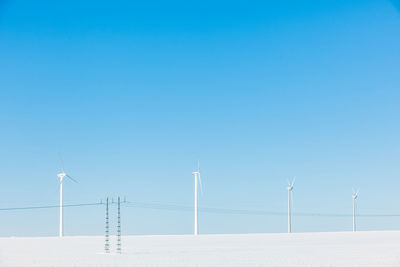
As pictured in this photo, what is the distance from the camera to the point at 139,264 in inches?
2074

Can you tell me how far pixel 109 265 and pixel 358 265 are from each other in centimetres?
1887

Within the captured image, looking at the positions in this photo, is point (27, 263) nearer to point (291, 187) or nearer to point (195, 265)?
point (195, 265)

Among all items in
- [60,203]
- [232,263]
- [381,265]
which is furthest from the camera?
[60,203]

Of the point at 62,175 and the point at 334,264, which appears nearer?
the point at 334,264

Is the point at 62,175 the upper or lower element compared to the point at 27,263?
upper

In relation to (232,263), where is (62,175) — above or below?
above

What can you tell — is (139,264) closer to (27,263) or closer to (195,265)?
(195,265)

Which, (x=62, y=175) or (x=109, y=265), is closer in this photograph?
(x=109, y=265)

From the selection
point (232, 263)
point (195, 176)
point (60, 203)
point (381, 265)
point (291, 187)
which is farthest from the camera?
point (291, 187)

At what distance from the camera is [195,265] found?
51.0 metres

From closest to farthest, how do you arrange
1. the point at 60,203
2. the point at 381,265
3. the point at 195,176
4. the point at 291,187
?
the point at 381,265, the point at 60,203, the point at 195,176, the point at 291,187

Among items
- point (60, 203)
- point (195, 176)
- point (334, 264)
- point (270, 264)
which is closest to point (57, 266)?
point (270, 264)

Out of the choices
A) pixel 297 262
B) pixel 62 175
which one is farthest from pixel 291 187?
pixel 297 262

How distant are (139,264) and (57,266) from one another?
20.7 feet
